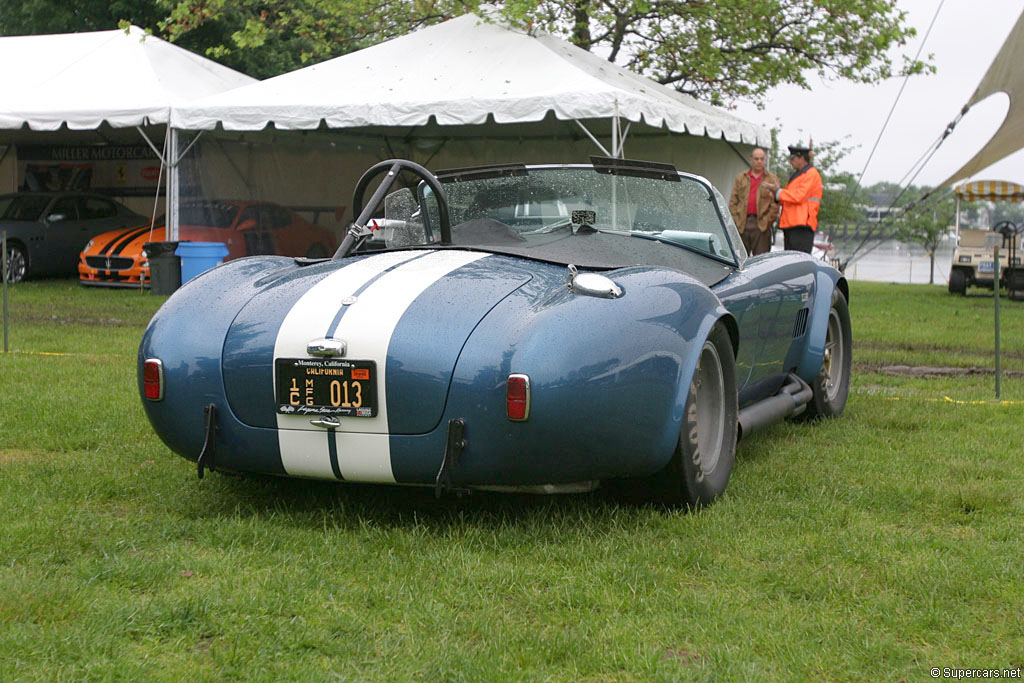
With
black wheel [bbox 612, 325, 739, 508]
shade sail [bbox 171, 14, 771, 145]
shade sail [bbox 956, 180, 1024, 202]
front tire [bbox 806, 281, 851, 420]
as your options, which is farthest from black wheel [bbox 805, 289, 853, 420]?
shade sail [bbox 956, 180, 1024, 202]

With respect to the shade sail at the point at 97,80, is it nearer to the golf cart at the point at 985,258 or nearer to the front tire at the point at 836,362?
the front tire at the point at 836,362

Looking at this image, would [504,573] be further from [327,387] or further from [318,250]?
[318,250]

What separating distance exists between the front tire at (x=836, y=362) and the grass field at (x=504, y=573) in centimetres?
73

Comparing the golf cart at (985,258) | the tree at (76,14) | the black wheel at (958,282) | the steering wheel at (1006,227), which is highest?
the tree at (76,14)

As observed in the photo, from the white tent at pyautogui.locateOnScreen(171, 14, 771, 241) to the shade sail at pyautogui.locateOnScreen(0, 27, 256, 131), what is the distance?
94 cm

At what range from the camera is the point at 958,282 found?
1952cm

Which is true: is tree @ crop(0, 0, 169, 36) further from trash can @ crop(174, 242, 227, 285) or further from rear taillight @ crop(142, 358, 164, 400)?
rear taillight @ crop(142, 358, 164, 400)

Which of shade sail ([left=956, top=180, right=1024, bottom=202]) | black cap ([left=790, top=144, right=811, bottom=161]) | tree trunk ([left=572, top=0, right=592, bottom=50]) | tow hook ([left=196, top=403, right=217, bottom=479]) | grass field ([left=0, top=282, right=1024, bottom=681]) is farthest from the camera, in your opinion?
shade sail ([left=956, top=180, right=1024, bottom=202])

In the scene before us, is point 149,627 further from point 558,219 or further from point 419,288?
point 558,219

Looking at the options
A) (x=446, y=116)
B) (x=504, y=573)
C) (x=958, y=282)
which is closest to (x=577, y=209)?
(x=504, y=573)

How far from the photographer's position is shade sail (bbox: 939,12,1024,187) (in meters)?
8.80

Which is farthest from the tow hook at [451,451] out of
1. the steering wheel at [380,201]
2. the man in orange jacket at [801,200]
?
the man in orange jacket at [801,200]

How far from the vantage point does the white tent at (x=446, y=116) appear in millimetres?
12961

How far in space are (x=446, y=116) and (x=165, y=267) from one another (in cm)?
455
